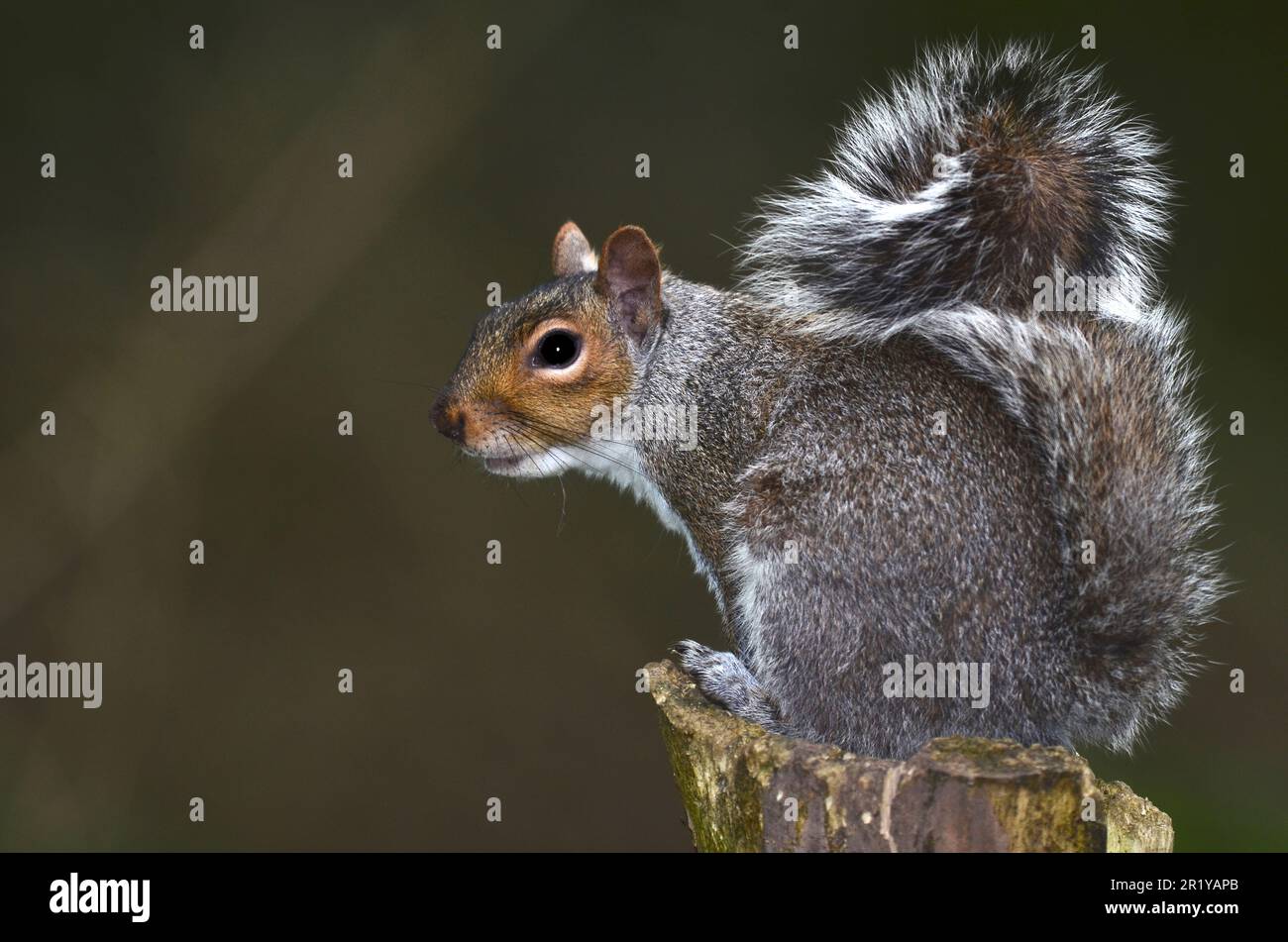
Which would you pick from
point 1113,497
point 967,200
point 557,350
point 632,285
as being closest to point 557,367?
point 557,350

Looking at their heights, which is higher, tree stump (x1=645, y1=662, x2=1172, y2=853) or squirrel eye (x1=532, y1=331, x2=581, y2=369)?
squirrel eye (x1=532, y1=331, x2=581, y2=369)

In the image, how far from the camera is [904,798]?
85.8 inches

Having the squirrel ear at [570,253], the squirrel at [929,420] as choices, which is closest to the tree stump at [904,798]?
the squirrel at [929,420]

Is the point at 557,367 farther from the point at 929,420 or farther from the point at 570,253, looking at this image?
the point at 929,420

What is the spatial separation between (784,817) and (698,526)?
89cm

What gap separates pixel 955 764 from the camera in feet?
7.15

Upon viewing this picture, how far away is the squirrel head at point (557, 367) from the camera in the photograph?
10.0ft

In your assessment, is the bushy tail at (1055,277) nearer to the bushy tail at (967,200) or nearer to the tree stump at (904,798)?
the bushy tail at (967,200)

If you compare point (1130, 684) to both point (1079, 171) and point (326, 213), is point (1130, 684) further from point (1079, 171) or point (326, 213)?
point (326, 213)

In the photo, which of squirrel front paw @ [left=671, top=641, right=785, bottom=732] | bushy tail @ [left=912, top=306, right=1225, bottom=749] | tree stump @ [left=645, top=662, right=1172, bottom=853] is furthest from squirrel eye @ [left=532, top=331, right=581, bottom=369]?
tree stump @ [left=645, top=662, right=1172, bottom=853]

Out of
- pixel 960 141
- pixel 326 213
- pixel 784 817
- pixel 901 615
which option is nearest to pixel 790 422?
pixel 901 615

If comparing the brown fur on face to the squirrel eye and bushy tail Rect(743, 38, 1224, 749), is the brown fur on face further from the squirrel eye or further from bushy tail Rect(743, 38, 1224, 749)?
bushy tail Rect(743, 38, 1224, 749)

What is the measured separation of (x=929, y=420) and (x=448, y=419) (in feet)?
3.53

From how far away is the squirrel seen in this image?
8.49 feet
